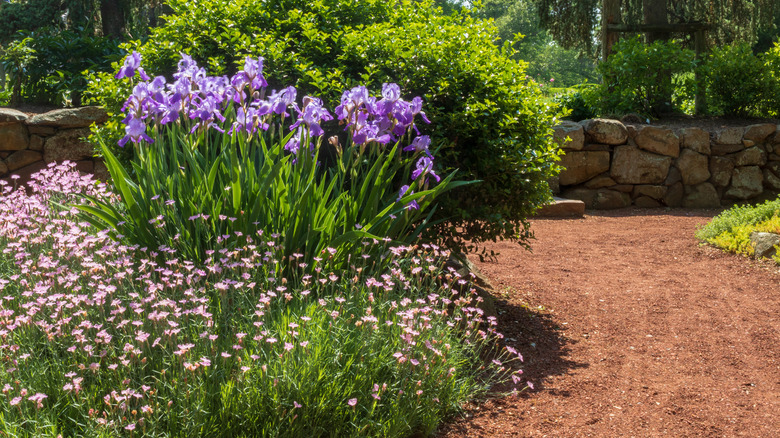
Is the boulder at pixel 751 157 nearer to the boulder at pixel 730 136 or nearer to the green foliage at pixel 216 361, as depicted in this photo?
the boulder at pixel 730 136

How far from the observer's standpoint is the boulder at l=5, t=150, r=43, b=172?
8.16m

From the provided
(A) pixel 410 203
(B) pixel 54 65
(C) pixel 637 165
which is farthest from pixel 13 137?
(C) pixel 637 165

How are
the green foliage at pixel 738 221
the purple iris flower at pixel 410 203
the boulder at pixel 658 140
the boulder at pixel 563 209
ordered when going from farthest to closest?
the boulder at pixel 658 140 < the boulder at pixel 563 209 < the green foliage at pixel 738 221 < the purple iris flower at pixel 410 203

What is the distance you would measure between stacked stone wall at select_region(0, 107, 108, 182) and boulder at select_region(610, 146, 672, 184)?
23.9ft

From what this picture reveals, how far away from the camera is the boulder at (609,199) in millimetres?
9875

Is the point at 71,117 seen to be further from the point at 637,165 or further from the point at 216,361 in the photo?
the point at 637,165

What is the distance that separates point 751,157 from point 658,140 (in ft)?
4.73

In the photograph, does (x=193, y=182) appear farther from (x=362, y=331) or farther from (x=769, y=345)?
(x=769, y=345)

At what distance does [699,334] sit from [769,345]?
0.44 metres

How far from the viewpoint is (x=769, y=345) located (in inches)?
175

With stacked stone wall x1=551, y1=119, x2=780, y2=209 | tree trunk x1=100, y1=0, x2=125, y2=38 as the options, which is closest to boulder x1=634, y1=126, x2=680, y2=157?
stacked stone wall x1=551, y1=119, x2=780, y2=209

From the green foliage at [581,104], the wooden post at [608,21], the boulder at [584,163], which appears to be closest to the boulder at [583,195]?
the boulder at [584,163]

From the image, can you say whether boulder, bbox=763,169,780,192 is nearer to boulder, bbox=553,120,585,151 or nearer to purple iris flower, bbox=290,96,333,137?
boulder, bbox=553,120,585,151

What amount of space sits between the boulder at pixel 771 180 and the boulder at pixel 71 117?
376 inches
